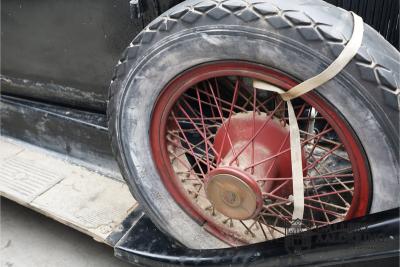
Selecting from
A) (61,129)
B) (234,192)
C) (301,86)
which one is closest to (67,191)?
(61,129)

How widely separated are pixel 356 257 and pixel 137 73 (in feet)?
2.48

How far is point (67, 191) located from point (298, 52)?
117 cm

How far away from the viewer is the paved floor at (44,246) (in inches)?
76.6

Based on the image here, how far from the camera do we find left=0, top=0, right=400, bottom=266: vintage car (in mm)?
1042

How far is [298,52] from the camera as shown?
3.35ft

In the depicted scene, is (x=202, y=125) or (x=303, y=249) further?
(x=202, y=125)

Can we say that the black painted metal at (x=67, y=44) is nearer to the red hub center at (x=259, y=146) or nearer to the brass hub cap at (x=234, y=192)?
the red hub center at (x=259, y=146)

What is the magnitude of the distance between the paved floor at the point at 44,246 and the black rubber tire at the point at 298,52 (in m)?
1.00

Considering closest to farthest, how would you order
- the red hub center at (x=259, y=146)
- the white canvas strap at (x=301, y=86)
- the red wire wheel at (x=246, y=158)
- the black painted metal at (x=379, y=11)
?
the white canvas strap at (x=301, y=86) → the red wire wheel at (x=246, y=158) → the red hub center at (x=259, y=146) → the black painted metal at (x=379, y=11)

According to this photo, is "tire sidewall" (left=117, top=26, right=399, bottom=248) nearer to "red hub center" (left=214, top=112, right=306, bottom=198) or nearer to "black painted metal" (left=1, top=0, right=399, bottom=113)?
"red hub center" (left=214, top=112, right=306, bottom=198)

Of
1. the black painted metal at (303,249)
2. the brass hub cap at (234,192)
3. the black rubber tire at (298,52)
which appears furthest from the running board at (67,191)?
the black rubber tire at (298,52)

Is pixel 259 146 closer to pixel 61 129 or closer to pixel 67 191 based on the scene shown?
pixel 67 191

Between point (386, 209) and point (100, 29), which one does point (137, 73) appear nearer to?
point (100, 29)

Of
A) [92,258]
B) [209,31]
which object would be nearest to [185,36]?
[209,31]
